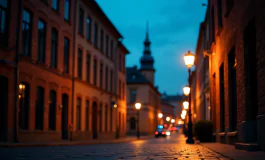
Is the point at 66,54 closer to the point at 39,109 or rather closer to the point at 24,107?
the point at 39,109

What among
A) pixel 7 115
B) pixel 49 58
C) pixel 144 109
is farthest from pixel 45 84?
pixel 144 109

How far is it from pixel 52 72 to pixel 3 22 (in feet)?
22.2

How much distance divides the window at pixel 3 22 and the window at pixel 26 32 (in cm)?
193

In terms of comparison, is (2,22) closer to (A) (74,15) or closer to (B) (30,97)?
(B) (30,97)

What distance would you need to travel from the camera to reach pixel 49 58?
2561cm

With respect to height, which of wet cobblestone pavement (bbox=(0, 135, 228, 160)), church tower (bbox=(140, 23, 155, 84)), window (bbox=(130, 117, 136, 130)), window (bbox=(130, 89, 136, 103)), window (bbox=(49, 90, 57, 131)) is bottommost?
window (bbox=(130, 117, 136, 130))

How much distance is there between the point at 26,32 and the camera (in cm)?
2233

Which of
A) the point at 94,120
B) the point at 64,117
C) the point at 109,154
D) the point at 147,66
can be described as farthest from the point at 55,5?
the point at 147,66

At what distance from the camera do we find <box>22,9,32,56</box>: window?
22.0 m

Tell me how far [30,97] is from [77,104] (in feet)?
30.7

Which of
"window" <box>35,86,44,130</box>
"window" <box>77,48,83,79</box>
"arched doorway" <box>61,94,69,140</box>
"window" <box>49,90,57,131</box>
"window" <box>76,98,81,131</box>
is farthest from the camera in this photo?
"window" <box>77,48,83,79</box>

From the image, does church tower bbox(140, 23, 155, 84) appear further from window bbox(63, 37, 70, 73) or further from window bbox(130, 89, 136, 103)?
window bbox(63, 37, 70, 73)

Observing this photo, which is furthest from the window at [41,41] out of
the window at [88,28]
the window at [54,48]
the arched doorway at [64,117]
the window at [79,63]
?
the window at [88,28]

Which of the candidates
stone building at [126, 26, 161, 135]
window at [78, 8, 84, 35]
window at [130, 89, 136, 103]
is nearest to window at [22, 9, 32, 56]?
window at [78, 8, 84, 35]
